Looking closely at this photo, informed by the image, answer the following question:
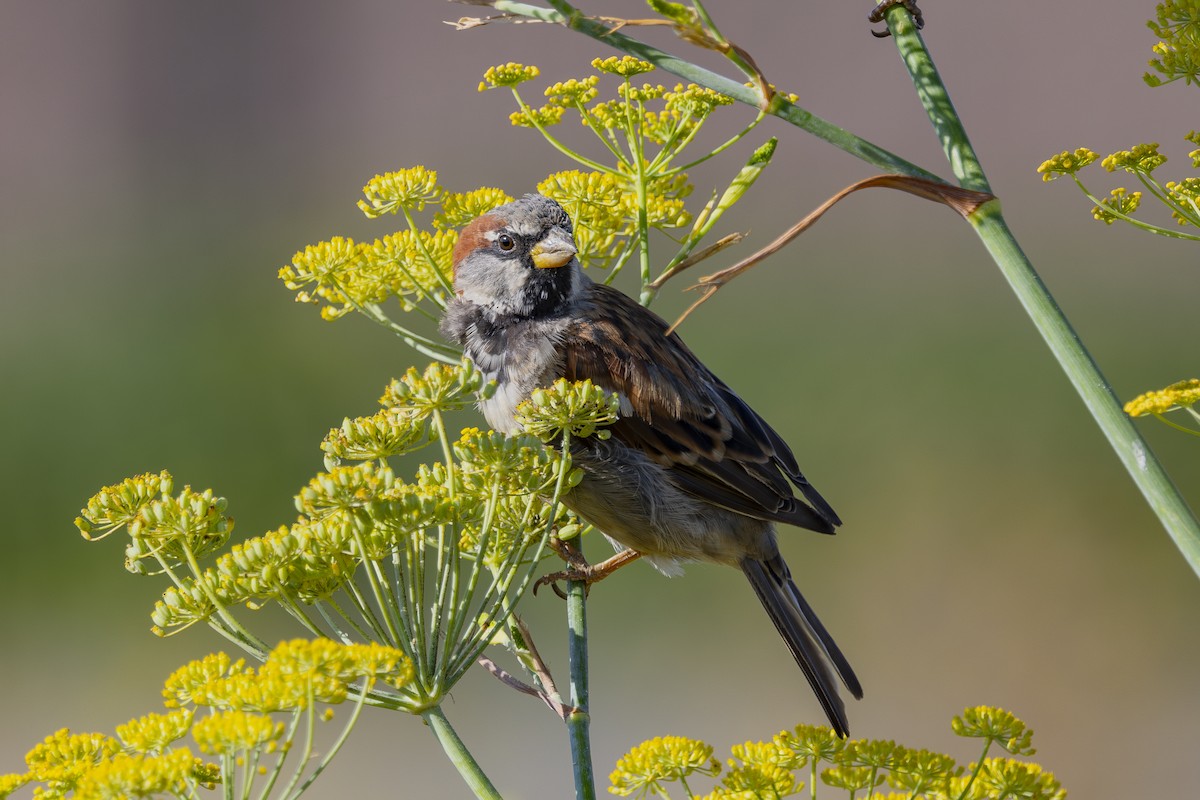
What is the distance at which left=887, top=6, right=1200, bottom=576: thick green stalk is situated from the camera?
1.19 metres

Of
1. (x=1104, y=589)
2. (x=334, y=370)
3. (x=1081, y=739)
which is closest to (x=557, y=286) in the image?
(x=1081, y=739)

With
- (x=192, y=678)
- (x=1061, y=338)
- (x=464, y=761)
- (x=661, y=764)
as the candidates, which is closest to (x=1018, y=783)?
(x=661, y=764)

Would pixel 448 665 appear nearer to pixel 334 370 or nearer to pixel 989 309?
pixel 334 370

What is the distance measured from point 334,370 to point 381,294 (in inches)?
222

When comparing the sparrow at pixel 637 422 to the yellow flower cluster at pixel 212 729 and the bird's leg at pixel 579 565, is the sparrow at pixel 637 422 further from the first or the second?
the yellow flower cluster at pixel 212 729

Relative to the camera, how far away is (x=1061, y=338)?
4.02 ft

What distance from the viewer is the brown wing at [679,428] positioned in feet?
8.77

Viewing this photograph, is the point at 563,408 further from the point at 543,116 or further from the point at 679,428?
the point at 679,428

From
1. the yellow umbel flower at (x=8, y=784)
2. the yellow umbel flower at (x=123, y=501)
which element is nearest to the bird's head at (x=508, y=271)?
the yellow umbel flower at (x=123, y=501)

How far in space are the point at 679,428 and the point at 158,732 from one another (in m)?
1.60

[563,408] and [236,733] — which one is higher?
[563,408]

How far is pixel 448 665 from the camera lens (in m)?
1.45

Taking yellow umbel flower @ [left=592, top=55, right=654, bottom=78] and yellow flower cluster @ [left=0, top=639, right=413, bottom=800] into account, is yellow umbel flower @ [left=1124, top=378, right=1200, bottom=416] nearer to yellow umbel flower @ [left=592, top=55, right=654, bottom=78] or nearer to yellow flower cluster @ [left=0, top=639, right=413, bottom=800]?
yellow flower cluster @ [left=0, top=639, right=413, bottom=800]

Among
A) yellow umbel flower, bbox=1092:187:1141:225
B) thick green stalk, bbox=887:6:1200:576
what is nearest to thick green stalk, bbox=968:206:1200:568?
thick green stalk, bbox=887:6:1200:576
